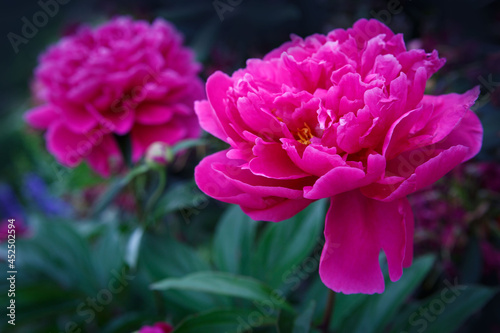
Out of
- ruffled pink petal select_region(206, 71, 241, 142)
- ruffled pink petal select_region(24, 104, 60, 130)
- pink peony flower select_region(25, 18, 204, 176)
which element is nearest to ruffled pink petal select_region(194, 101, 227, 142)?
ruffled pink petal select_region(206, 71, 241, 142)

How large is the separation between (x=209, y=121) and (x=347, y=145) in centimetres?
12

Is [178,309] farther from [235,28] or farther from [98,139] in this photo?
[235,28]

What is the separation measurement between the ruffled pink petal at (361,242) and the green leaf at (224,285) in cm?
11

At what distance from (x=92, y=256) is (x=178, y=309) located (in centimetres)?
21

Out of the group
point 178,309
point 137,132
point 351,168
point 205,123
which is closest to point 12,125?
point 137,132

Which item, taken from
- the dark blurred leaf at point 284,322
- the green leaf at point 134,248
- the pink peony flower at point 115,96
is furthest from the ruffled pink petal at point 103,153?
the dark blurred leaf at point 284,322

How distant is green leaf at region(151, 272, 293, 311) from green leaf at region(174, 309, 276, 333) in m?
0.03

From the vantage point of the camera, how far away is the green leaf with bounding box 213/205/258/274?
56 cm

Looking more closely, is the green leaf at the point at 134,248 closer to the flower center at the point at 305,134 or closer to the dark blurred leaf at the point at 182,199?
the dark blurred leaf at the point at 182,199

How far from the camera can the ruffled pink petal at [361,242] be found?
0.96 ft

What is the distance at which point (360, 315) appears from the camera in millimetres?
493

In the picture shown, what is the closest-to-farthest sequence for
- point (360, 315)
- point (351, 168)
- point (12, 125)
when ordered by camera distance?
point (351, 168)
point (360, 315)
point (12, 125)

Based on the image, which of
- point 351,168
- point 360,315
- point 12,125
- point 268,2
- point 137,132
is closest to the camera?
point 351,168

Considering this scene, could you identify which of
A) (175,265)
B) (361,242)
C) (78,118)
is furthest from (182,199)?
(361,242)
